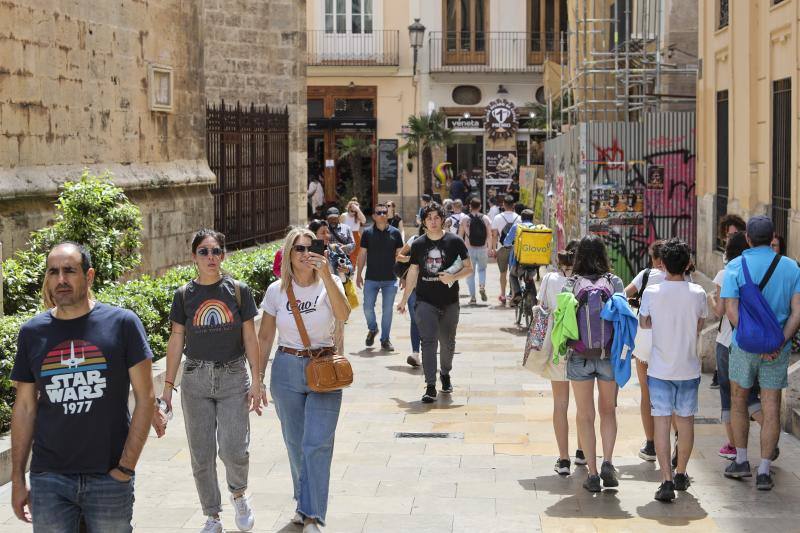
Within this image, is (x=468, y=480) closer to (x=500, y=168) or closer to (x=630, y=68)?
(x=630, y=68)

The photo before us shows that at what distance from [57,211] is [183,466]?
16.6 ft

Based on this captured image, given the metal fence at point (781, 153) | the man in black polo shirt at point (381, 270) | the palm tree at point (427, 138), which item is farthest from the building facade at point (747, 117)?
the palm tree at point (427, 138)

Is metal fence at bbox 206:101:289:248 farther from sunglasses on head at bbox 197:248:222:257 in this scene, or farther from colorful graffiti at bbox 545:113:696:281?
sunglasses on head at bbox 197:248:222:257

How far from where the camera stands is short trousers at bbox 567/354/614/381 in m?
8.09

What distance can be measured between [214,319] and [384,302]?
7.68 metres

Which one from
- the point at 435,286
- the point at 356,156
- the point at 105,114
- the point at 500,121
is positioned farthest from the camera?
the point at 356,156

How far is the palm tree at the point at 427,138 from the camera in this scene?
38.1 metres

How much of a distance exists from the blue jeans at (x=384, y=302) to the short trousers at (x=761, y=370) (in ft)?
22.4

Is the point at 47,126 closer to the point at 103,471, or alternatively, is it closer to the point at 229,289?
the point at 229,289

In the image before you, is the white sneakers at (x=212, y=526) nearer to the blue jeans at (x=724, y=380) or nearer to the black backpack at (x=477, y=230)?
the blue jeans at (x=724, y=380)

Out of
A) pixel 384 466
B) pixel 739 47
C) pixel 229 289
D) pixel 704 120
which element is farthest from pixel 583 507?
pixel 704 120

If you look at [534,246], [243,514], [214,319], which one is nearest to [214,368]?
[214,319]

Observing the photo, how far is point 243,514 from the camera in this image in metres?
7.16

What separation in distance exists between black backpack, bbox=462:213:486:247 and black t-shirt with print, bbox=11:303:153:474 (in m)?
14.2
